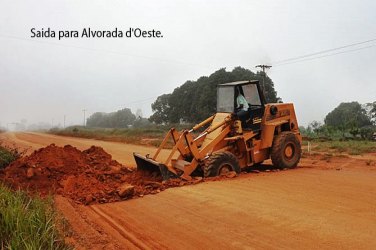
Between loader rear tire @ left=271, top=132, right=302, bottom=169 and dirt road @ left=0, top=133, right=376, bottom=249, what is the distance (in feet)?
6.61

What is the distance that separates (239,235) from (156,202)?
284cm

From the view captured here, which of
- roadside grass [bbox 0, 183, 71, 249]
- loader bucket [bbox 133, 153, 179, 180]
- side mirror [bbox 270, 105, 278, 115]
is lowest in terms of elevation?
roadside grass [bbox 0, 183, 71, 249]

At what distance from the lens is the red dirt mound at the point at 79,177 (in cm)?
916

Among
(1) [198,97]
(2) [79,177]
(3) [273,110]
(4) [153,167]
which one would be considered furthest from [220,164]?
(1) [198,97]

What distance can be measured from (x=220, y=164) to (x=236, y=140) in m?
1.17

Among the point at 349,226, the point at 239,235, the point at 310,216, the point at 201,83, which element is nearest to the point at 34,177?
the point at 239,235

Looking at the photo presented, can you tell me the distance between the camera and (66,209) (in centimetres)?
762

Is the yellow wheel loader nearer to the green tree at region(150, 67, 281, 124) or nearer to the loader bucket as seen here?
the loader bucket

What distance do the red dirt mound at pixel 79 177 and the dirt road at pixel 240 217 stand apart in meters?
0.53

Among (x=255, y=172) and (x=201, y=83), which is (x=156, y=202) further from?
(x=201, y=83)

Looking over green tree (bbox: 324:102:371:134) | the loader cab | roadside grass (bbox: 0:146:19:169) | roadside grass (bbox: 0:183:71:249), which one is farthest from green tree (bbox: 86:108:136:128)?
roadside grass (bbox: 0:183:71:249)

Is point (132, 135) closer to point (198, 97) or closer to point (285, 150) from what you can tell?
point (198, 97)

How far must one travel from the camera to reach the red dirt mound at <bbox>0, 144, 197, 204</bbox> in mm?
9164

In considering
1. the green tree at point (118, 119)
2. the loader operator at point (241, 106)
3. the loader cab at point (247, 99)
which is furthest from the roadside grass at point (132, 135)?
the green tree at point (118, 119)
